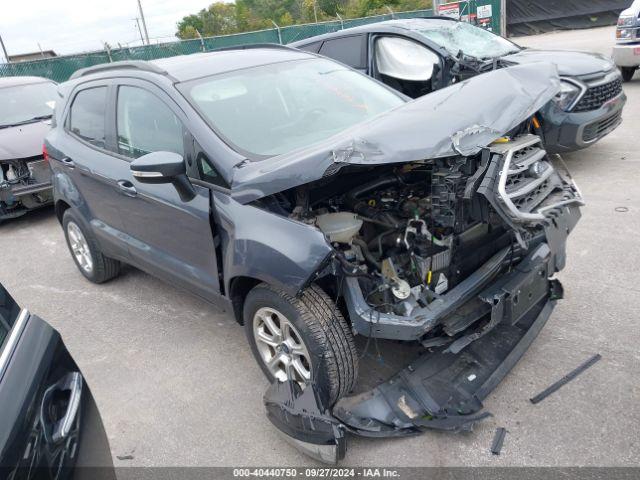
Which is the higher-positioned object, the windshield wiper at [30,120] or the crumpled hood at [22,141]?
the windshield wiper at [30,120]

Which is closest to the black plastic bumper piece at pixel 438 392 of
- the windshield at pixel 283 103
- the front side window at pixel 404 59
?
the windshield at pixel 283 103

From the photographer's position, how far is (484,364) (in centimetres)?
284

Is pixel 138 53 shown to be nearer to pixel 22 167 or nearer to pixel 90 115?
pixel 22 167

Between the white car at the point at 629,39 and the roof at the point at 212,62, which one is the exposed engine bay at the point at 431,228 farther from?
the white car at the point at 629,39

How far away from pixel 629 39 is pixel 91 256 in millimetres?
9454

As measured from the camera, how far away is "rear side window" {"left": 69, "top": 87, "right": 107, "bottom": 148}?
3893mm

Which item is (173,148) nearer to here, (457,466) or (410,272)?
(410,272)

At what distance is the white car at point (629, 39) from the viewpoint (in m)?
8.88

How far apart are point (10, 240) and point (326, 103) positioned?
4.97 metres

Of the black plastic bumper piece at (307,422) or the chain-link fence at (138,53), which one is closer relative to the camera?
the black plastic bumper piece at (307,422)

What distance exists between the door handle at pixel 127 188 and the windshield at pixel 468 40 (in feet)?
14.1

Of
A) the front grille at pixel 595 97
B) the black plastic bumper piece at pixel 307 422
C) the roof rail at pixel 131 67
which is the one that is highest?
the roof rail at pixel 131 67

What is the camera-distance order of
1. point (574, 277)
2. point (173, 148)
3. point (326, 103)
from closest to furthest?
point (173, 148), point (326, 103), point (574, 277)

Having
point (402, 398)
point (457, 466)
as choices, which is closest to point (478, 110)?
point (402, 398)
